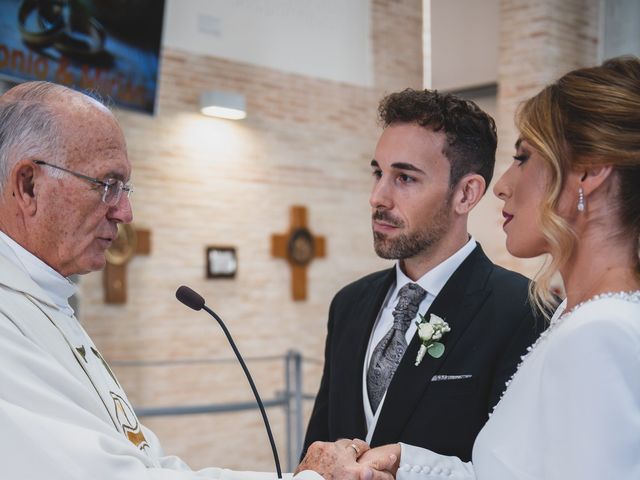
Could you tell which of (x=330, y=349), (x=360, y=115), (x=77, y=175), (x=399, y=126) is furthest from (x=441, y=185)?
(x=360, y=115)

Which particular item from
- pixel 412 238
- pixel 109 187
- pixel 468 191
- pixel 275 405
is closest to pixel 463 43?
pixel 275 405

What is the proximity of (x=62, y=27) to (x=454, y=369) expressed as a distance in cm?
585

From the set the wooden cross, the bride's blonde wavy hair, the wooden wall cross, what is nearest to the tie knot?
the bride's blonde wavy hair

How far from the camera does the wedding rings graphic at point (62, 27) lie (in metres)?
7.12

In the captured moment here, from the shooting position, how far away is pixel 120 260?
8.36 m

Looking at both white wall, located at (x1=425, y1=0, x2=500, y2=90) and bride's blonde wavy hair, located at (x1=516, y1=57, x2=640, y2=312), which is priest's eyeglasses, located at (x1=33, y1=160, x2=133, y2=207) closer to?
Result: bride's blonde wavy hair, located at (x1=516, y1=57, x2=640, y2=312)

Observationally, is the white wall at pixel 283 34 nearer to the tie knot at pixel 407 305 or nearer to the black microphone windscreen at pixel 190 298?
the tie knot at pixel 407 305

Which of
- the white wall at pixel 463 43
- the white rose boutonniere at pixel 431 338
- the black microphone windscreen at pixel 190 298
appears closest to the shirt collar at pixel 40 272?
the black microphone windscreen at pixel 190 298

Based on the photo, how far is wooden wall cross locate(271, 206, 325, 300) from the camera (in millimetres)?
9766

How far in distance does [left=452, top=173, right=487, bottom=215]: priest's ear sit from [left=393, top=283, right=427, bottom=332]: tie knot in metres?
0.31

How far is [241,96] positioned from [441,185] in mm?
6696

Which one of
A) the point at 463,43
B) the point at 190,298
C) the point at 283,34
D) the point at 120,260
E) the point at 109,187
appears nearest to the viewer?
the point at 190,298

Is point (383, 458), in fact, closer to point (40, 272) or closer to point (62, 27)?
point (40, 272)

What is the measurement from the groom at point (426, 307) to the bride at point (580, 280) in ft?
1.64
